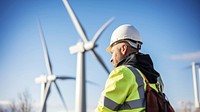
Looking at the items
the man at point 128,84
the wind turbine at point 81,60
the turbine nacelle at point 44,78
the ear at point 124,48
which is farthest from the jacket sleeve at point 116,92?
the turbine nacelle at point 44,78

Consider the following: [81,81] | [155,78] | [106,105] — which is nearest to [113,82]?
[106,105]

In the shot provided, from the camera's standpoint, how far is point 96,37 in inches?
332

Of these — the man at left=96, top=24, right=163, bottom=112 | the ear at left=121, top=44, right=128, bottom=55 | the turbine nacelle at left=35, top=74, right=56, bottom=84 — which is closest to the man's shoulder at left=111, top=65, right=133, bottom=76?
the man at left=96, top=24, right=163, bottom=112

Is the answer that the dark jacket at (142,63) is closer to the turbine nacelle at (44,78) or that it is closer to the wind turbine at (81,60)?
the wind turbine at (81,60)

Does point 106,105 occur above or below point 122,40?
below

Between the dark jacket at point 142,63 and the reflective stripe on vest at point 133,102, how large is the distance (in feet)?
0.14

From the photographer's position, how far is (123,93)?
0.91 metres

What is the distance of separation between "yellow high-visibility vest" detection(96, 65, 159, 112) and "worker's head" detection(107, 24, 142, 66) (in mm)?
111

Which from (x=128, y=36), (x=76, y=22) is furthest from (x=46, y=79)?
(x=128, y=36)

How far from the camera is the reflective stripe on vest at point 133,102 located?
903 mm

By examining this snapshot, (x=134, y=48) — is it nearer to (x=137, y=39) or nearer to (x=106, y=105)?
(x=137, y=39)

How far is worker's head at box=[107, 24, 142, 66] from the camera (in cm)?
104

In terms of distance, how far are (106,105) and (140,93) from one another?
108 millimetres

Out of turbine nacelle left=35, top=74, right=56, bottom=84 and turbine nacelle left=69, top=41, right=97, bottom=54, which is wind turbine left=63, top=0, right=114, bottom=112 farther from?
turbine nacelle left=35, top=74, right=56, bottom=84
